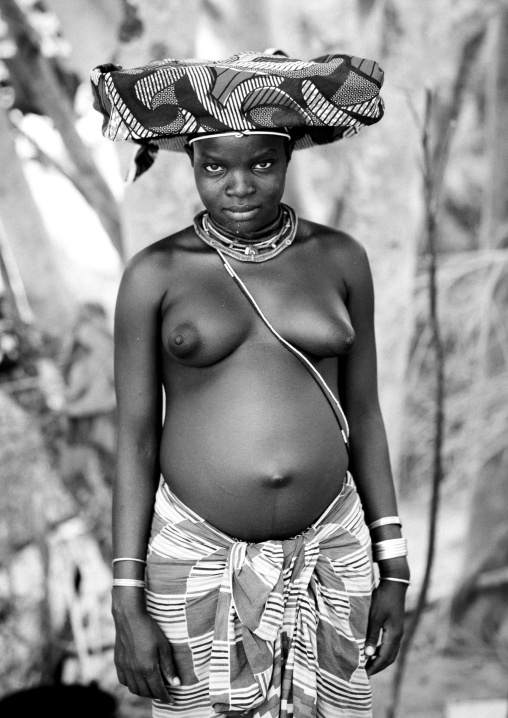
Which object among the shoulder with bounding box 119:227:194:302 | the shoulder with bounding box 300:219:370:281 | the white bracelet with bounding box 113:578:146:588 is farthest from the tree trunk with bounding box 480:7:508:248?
the white bracelet with bounding box 113:578:146:588

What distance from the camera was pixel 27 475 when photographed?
340cm

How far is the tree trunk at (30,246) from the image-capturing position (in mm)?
3400

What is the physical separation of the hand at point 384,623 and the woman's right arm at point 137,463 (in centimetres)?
→ 45

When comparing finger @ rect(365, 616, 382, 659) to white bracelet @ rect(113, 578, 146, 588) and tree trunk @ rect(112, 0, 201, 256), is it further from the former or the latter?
A: tree trunk @ rect(112, 0, 201, 256)

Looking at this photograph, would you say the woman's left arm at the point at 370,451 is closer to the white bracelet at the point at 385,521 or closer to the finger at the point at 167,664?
the white bracelet at the point at 385,521

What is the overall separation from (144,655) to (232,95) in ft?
3.74

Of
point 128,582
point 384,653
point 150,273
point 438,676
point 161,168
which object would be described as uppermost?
point 161,168

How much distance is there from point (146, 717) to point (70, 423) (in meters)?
1.24

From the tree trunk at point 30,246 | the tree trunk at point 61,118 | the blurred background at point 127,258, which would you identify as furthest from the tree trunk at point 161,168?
the tree trunk at point 30,246

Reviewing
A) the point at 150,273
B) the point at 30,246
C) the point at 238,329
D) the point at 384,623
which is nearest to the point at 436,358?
the point at 384,623

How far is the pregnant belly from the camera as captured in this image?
5.65 ft

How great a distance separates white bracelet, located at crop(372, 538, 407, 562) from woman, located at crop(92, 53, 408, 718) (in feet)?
0.25

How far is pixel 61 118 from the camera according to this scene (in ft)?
11.0

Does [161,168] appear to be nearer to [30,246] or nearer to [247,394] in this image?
[30,246]
